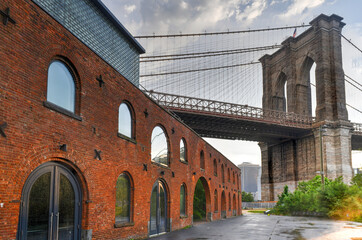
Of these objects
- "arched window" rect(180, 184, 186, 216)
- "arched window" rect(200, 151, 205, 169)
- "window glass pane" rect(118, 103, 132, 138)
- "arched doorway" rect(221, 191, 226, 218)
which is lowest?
"arched doorway" rect(221, 191, 226, 218)

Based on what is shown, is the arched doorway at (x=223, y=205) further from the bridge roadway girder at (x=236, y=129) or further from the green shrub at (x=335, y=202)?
the bridge roadway girder at (x=236, y=129)

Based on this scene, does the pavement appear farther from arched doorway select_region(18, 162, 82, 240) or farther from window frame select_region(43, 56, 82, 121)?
window frame select_region(43, 56, 82, 121)

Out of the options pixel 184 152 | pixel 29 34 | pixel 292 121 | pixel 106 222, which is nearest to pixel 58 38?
pixel 29 34

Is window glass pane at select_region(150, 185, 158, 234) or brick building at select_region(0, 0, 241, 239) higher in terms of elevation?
brick building at select_region(0, 0, 241, 239)

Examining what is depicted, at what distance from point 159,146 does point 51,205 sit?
26.1 ft

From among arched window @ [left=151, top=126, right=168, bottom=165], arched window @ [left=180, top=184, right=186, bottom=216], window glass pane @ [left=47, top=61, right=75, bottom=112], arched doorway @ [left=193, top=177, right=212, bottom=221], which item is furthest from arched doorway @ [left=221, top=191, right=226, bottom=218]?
window glass pane @ [left=47, top=61, right=75, bottom=112]

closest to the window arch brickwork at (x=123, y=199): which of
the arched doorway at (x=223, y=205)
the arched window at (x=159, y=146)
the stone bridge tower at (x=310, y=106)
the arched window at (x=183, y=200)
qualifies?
the arched window at (x=159, y=146)

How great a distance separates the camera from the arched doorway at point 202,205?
25.9 m

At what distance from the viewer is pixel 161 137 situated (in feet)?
54.2

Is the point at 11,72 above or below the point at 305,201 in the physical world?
above

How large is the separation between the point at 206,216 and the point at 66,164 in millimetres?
18337

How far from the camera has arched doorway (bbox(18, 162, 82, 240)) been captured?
7668 millimetres

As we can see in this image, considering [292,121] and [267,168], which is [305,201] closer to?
[292,121]

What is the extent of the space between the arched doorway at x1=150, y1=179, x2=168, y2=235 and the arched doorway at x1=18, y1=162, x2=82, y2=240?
226 inches
